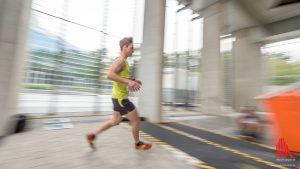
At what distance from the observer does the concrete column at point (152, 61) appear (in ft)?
19.3

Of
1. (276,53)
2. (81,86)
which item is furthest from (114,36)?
(276,53)

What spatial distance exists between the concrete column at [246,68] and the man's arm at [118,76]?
12683 mm

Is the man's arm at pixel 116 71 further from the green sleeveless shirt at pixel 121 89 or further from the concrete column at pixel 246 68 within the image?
the concrete column at pixel 246 68

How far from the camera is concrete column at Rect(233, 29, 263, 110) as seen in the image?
1402 centimetres

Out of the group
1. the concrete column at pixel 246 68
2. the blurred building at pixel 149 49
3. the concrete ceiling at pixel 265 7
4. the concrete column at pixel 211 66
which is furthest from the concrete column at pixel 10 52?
the concrete column at pixel 246 68

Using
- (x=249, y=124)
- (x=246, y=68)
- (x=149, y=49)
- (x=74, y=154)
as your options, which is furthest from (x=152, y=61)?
(x=246, y=68)

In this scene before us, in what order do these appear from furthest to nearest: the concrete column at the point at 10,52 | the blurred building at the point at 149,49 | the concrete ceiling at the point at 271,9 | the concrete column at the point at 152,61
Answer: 1. the concrete ceiling at the point at 271,9
2. the concrete column at the point at 152,61
3. the blurred building at the point at 149,49
4. the concrete column at the point at 10,52

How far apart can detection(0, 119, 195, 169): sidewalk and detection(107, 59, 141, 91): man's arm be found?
2.93ft

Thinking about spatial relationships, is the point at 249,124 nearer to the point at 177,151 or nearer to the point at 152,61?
the point at 177,151

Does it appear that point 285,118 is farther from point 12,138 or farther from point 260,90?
point 260,90

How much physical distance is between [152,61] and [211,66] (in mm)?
4362

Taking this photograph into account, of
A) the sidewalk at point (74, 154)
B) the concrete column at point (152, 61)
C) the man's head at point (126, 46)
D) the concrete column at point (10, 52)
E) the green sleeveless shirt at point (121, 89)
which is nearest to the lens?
the sidewalk at point (74, 154)

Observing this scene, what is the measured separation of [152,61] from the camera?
603 cm

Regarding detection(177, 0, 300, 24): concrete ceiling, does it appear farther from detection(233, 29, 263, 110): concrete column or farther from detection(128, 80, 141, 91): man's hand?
detection(128, 80, 141, 91): man's hand
